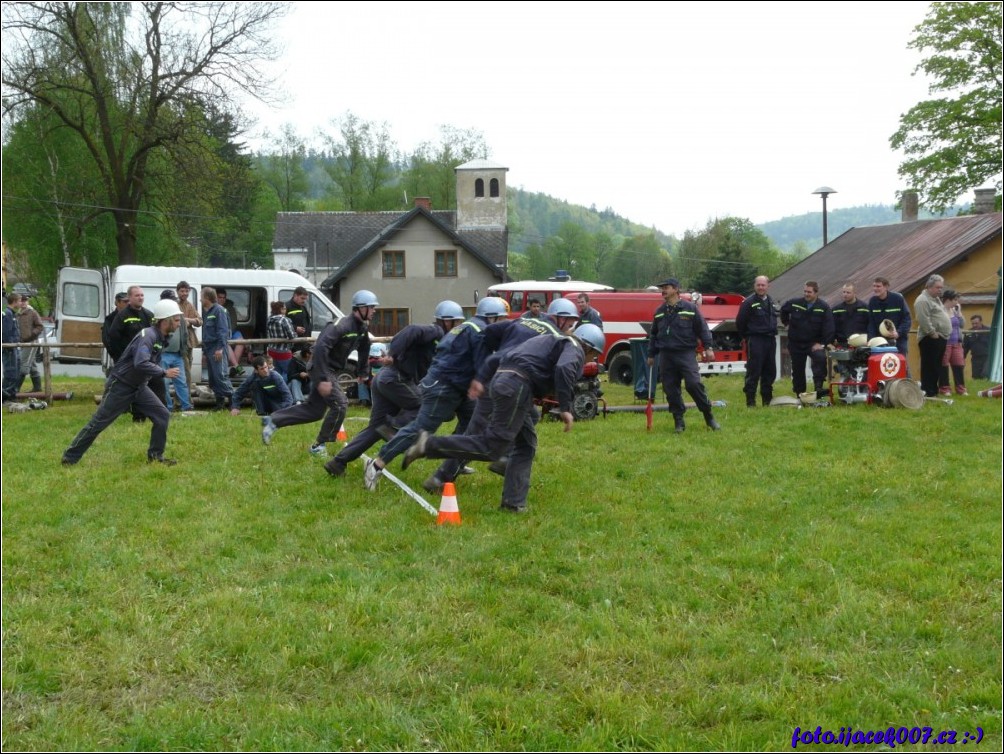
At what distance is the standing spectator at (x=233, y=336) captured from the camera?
18734 millimetres

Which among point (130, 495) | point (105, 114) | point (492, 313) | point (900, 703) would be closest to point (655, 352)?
point (492, 313)

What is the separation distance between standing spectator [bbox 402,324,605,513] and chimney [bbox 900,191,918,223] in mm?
38952

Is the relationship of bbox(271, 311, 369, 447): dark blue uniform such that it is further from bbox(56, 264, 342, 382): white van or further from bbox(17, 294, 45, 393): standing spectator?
bbox(17, 294, 45, 393): standing spectator

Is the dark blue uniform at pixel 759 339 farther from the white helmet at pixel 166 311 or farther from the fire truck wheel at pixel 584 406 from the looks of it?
the white helmet at pixel 166 311

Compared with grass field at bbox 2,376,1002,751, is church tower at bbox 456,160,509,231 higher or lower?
higher

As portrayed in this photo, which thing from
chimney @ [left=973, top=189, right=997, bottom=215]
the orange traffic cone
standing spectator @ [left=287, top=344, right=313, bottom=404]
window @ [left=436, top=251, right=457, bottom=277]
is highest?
chimney @ [left=973, top=189, right=997, bottom=215]

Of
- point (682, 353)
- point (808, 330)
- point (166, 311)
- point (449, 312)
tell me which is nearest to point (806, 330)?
point (808, 330)

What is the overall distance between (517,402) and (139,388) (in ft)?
16.0

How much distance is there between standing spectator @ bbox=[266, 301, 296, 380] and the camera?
58.4 feet

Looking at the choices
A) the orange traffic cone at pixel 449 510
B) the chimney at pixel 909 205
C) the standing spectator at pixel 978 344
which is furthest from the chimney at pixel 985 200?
the orange traffic cone at pixel 449 510

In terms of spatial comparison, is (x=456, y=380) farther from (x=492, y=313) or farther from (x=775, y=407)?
(x=775, y=407)

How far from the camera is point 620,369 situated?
25406 mm

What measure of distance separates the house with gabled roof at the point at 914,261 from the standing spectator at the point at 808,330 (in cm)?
1358

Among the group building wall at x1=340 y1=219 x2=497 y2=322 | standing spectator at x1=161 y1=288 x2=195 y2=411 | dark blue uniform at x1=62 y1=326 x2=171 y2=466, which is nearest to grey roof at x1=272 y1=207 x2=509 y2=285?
building wall at x1=340 y1=219 x2=497 y2=322
